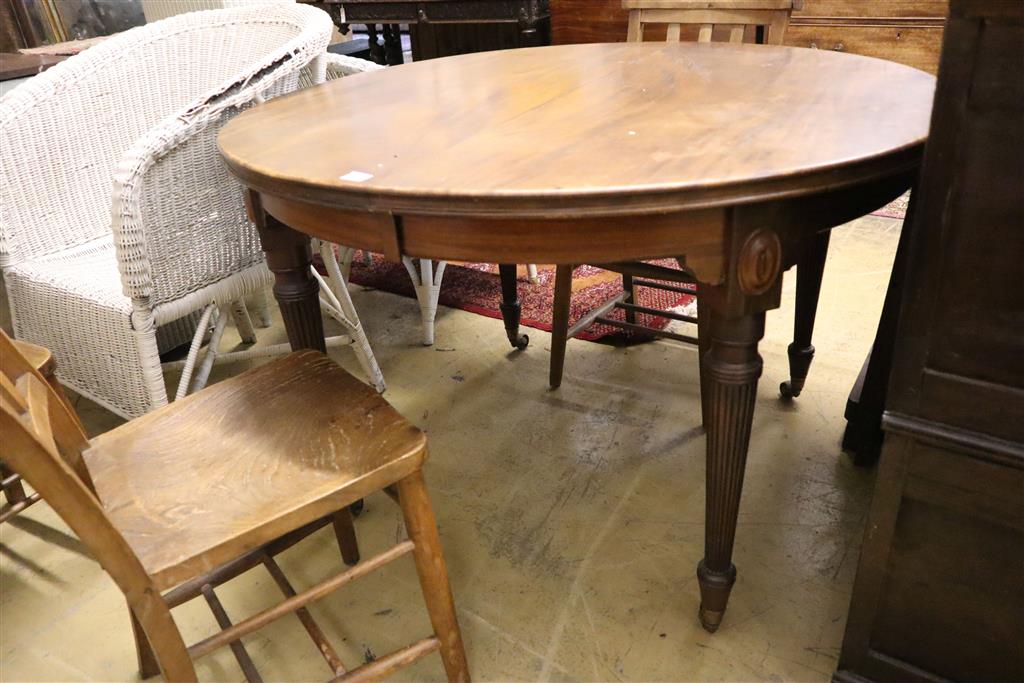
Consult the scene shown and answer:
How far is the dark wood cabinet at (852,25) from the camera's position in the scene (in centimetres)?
281

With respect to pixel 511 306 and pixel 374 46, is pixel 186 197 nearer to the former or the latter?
pixel 511 306

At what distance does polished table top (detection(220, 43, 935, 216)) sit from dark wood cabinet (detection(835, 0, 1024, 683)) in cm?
14

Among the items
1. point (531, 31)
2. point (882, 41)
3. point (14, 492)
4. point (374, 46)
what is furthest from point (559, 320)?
point (374, 46)

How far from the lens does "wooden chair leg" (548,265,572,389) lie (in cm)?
178

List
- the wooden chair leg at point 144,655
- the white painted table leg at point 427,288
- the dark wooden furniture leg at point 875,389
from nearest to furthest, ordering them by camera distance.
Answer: the wooden chair leg at point 144,655 → the dark wooden furniture leg at point 875,389 → the white painted table leg at point 427,288

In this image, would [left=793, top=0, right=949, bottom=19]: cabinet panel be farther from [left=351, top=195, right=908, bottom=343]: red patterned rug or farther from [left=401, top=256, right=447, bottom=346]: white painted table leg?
[left=401, top=256, right=447, bottom=346]: white painted table leg

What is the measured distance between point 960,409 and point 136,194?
1419 millimetres

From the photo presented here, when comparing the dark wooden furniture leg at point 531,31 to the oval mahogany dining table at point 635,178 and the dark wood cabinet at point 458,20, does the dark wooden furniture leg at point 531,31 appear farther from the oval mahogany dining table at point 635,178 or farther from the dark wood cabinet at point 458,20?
the oval mahogany dining table at point 635,178

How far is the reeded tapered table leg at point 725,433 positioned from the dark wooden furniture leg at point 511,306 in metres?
0.97

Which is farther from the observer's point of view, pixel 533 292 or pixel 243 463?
pixel 533 292

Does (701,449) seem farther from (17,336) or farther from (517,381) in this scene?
(17,336)

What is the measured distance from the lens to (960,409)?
34.1 inches

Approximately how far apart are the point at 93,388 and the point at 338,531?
0.76m

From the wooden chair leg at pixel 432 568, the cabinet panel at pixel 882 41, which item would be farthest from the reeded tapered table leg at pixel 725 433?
the cabinet panel at pixel 882 41
